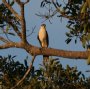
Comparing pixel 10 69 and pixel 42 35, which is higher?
pixel 42 35

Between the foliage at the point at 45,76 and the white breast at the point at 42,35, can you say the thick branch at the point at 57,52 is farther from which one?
the white breast at the point at 42,35

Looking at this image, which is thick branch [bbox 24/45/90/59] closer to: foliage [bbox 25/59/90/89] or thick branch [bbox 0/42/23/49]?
thick branch [bbox 0/42/23/49]

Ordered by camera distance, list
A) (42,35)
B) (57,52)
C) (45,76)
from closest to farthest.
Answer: (57,52)
(45,76)
(42,35)

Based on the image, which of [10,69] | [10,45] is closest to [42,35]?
[10,69]

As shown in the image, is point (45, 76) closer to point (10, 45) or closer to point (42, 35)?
point (10, 45)

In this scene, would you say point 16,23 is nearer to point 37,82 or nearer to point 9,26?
point 9,26

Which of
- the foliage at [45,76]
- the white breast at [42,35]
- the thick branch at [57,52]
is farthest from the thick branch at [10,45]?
the white breast at [42,35]

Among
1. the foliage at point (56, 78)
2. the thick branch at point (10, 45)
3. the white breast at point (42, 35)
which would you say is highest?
the white breast at point (42, 35)

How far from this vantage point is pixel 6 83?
25.5 ft

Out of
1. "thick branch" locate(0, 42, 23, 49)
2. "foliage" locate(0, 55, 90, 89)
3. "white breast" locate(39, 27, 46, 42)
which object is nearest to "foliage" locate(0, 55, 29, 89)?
"foliage" locate(0, 55, 90, 89)

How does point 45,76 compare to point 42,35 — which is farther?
point 42,35

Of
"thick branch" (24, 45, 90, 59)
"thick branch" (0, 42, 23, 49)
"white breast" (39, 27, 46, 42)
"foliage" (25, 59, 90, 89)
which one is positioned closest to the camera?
"thick branch" (24, 45, 90, 59)

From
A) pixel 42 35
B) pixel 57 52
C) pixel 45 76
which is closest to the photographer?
pixel 57 52

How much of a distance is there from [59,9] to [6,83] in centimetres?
177
